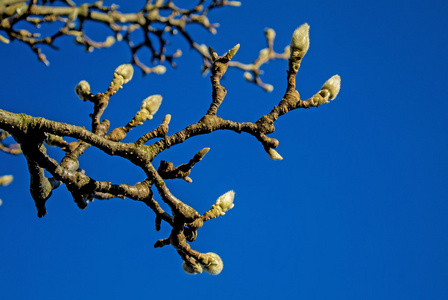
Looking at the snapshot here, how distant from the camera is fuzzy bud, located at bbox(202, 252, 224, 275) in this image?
197 cm

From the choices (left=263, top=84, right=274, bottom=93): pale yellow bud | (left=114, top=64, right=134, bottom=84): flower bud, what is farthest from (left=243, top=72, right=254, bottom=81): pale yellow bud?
(left=114, top=64, right=134, bottom=84): flower bud

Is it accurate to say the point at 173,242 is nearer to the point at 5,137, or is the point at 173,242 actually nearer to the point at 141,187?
the point at 141,187

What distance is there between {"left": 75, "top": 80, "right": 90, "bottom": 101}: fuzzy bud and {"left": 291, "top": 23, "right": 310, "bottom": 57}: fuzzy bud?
1129mm

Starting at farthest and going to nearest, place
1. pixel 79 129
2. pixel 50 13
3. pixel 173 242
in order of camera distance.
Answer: pixel 50 13 → pixel 173 242 → pixel 79 129

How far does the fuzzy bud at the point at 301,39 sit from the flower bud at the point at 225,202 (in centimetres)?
78

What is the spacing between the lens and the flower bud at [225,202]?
195cm

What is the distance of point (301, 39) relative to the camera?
192 centimetres

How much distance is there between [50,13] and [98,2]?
0.53 metres

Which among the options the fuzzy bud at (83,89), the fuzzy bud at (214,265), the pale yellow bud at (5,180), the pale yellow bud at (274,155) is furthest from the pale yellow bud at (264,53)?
the pale yellow bud at (5,180)

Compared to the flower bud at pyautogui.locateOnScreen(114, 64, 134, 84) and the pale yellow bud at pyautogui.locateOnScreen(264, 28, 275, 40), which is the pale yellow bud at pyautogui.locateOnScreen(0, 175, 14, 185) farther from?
the pale yellow bud at pyautogui.locateOnScreen(264, 28, 275, 40)

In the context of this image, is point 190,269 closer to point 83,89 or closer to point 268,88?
point 83,89

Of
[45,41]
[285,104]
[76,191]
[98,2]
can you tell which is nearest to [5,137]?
[45,41]

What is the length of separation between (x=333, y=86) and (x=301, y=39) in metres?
0.32

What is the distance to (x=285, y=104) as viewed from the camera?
1.95 metres
